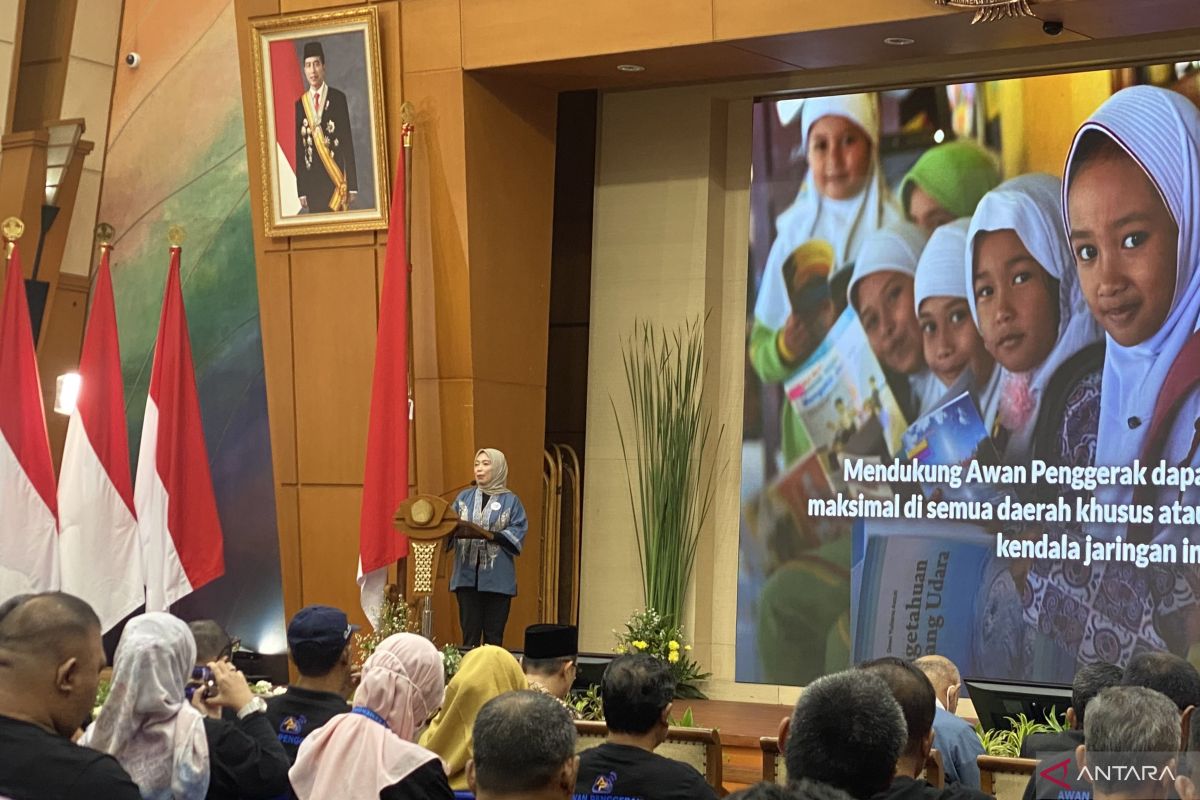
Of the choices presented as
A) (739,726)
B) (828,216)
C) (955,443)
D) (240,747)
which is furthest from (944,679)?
(828,216)

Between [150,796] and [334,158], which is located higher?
[334,158]

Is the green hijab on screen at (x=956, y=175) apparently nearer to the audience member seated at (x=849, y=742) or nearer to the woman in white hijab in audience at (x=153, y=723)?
the woman in white hijab in audience at (x=153, y=723)

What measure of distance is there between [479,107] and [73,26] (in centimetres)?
345

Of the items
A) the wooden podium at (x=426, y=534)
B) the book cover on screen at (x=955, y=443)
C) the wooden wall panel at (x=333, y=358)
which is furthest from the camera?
the wooden wall panel at (x=333, y=358)

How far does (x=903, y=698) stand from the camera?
2.68 m

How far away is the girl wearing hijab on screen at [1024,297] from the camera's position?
7.70m

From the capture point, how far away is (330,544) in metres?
8.62

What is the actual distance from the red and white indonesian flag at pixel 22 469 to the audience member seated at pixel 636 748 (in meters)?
4.86

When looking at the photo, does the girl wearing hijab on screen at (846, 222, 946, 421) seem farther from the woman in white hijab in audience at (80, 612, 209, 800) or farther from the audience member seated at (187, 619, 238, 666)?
the woman in white hijab in audience at (80, 612, 209, 800)

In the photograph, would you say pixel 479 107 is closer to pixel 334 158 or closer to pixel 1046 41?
pixel 334 158

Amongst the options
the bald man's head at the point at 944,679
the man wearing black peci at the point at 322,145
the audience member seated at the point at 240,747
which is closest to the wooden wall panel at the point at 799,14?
the man wearing black peci at the point at 322,145

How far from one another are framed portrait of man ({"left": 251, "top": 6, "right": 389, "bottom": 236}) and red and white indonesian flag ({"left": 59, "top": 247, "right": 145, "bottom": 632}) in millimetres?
1191

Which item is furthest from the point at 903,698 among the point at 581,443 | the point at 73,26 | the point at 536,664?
the point at 73,26

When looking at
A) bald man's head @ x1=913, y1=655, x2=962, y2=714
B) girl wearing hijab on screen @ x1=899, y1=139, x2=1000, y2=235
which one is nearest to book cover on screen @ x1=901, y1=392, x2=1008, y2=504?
girl wearing hijab on screen @ x1=899, y1=139, x2=1000, y2=235
